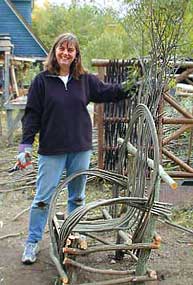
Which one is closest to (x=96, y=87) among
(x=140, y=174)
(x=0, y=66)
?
(x=140, y=174)

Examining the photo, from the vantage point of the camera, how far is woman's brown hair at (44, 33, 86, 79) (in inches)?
134

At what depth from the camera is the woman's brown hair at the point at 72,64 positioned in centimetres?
341

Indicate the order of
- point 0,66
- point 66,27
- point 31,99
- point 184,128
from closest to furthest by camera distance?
point 31,99 < point 184,128 < point 0,66 < point 66,27

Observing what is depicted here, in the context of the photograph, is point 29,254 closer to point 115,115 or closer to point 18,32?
point 115,115

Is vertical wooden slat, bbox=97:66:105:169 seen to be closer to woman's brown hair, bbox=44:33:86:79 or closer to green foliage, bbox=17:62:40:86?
woman's brown hair, bbox=44:33:86:79

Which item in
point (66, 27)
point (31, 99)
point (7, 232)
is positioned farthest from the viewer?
point (66, 27)

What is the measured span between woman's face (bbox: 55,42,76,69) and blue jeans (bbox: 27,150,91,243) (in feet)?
2.18

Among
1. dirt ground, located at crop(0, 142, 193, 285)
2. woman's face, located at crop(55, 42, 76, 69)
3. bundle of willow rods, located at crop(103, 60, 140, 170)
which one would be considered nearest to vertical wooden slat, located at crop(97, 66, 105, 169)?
bundle of willow rods, located at crop(103, 60, 140, 170)

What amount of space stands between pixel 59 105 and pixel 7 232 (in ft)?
5.25

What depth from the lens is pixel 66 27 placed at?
20469mm

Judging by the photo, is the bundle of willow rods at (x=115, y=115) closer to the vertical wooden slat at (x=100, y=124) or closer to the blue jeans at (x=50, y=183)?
the vertical wooden slat at (x=100, y=124)

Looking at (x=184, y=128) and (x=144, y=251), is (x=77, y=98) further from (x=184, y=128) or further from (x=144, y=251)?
(x=184, y=128)

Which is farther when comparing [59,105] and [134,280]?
[59,105]

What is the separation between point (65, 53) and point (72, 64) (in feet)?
0.40
